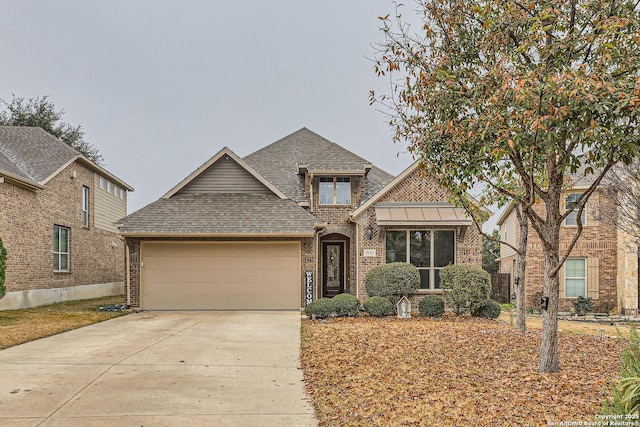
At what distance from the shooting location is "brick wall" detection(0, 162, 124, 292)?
1789 cm

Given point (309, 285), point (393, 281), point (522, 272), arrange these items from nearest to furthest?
point (522, 272)
point (393, 281)
point (309, 285)

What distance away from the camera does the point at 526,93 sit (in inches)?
246

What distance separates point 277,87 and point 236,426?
35.1 meters

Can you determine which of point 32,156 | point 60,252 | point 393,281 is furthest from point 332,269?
point 32,156

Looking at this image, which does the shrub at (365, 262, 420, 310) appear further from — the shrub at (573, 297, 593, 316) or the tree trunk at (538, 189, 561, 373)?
the tree trunk at (538, 189, 561, 373)

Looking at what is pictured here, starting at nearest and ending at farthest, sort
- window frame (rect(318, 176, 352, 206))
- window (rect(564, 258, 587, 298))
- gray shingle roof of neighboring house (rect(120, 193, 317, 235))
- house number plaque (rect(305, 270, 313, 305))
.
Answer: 1. gray shingle roof of neighboring house (rect(120, 193, 317, 235))
2. house number plaque (rect(305, 270, 313, 305))
3. window frame (rect(318, 176, 352, 206))
4. window (rect(564, 258, 587, 298))

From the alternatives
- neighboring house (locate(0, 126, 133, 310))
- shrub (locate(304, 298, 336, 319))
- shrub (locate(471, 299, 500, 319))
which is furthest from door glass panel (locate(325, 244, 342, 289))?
neighboring house (locate(0, 126, 133, 310))

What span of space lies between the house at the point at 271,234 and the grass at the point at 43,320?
191 centimetres

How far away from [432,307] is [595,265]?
8.21m

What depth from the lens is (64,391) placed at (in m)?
6.96

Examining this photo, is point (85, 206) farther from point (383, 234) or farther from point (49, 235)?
point (383, 234)

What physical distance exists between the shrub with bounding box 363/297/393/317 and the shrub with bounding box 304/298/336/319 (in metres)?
1.08

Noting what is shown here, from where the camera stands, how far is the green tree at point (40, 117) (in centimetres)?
3838

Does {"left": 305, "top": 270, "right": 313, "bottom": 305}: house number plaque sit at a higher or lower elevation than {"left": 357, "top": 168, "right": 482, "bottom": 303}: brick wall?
lower
